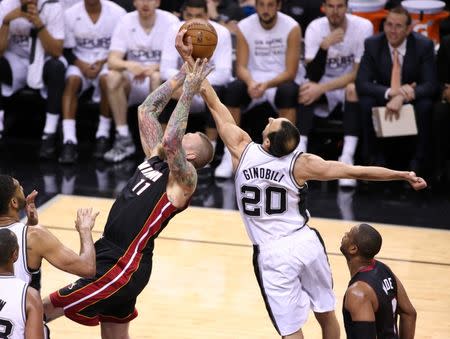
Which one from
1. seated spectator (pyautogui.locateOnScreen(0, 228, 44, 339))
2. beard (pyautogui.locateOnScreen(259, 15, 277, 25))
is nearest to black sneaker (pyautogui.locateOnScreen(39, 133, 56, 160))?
beard (pyautogui.locateOnScreen(259, 15, 277, 25))

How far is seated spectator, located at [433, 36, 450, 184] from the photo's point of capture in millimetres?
9391

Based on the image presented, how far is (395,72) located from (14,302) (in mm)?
5592

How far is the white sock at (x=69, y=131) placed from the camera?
1010 centimetres

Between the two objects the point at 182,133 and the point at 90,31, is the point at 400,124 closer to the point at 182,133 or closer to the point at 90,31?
the point at 90,31

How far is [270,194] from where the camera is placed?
5.79 m

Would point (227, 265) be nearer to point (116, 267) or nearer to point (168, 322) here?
point (168, 322)

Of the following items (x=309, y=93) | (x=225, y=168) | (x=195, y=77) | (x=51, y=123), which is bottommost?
(x=225, y=168)

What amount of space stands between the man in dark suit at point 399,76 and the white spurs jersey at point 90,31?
8.54ft

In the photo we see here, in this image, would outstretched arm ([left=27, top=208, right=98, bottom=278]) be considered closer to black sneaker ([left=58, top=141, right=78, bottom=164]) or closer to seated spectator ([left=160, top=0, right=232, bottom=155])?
seated spectator ([left=160, top=0, right=232, bottom=155])

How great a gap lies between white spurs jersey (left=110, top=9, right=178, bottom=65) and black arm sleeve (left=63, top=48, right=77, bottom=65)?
19.7 inches

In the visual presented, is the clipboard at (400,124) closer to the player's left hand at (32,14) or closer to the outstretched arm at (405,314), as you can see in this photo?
the player's left hand at (32,14)

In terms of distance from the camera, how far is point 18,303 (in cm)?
470

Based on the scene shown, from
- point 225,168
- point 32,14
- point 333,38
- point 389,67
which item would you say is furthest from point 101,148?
point 389,67

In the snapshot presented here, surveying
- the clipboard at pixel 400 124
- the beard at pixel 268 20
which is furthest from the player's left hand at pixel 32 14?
the clipboard at pixel 400 124
